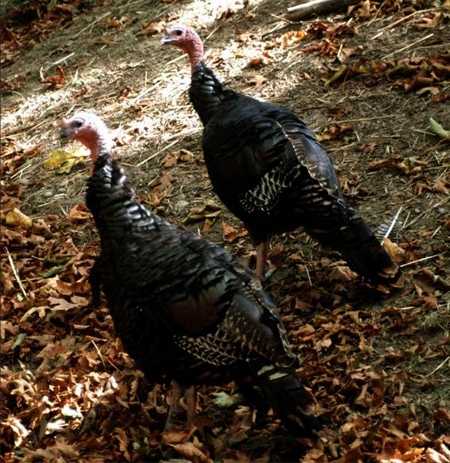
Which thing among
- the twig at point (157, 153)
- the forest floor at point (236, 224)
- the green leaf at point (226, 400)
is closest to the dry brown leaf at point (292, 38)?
the forest floor at point (236, 224)

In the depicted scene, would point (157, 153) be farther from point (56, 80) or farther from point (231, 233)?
point (56, 80)

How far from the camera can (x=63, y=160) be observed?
643 cm

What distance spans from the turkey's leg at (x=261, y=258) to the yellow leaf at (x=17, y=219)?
202cm

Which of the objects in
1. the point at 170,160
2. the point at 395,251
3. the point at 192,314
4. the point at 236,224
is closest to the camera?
the point at 192,314

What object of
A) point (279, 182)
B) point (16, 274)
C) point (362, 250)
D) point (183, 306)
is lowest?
point (16, 274)

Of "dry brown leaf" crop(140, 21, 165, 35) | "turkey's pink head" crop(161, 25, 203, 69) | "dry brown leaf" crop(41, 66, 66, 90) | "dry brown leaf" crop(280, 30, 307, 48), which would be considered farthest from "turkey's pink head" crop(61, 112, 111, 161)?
"dry brown leaf" crop(140, 21, 165, 35)

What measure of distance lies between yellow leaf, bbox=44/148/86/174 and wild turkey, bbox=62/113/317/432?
2.71 m

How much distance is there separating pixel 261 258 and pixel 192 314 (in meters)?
1.31

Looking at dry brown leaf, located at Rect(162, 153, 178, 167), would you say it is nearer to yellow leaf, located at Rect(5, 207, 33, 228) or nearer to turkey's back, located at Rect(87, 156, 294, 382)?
yellow leaf, located at Rect(5, 207, 33, 228)

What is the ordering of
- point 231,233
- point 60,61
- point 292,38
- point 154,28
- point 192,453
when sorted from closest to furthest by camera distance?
1. point 192,453
2. point 231,233
3. point 292,38
4. point 154,28
5. point 60,61

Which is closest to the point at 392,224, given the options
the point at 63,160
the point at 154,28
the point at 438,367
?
the point at 438,367

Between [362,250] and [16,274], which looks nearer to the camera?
[362,250]

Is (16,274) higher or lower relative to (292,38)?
lower

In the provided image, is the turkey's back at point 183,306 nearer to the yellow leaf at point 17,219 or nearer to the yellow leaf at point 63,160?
the yellow leaf at point 17,219
